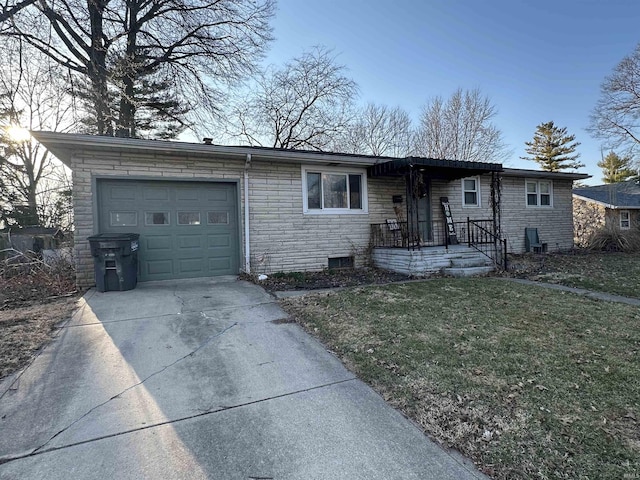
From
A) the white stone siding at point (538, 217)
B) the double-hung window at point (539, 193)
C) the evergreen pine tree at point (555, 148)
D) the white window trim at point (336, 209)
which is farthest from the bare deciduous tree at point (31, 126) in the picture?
the evergreen pine tree at point (555, 148)

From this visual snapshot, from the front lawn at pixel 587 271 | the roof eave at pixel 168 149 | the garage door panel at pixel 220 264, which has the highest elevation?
the roof eave at pixel 168 149

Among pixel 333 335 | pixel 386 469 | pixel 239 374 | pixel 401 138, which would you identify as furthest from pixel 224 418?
pixel 401 138

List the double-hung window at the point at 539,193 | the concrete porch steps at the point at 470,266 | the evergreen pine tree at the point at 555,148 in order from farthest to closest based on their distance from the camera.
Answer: the evergreen pine tree at the point at 555,148 → the double-hung window at the point at 539,193 → the concrete porch steps at the point at 470,266

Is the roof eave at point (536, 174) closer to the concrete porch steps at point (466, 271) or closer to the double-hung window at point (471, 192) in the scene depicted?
the double-hung window at point (471, 192)

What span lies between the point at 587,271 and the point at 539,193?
525cm

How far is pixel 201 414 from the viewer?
7.66 feet

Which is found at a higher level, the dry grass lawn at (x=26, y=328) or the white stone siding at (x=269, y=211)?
the white stone siding at (x=269, y=211)

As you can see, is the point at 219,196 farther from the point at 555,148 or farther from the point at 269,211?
the point at 555,148

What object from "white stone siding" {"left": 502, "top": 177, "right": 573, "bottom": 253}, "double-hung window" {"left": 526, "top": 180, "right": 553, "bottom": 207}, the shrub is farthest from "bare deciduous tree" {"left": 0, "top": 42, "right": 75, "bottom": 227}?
the shrub

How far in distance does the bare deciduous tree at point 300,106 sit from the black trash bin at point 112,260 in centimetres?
1315

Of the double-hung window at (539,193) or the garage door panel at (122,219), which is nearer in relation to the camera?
the garage door panel at (122,219)

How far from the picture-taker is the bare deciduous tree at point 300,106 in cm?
1803

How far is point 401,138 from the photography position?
70.8 feet

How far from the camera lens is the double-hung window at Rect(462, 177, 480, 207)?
10787mm
